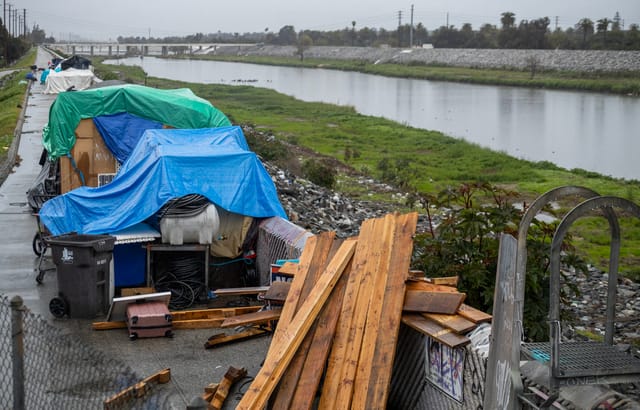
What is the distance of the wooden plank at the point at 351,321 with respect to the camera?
684 cm

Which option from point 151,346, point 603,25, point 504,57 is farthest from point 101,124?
point 603,25

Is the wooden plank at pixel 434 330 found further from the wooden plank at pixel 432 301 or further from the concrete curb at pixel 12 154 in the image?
the concrete curb at pixel 12 154

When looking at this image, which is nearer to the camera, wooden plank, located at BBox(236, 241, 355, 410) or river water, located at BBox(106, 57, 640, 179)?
wooden plank, located at BBox(236, 241, 355, 410)

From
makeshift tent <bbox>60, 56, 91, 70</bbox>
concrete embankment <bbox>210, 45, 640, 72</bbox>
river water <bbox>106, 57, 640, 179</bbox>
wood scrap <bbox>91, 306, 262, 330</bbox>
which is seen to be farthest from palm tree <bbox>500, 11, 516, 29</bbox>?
wood scrap <bbox>91, 306, 262, 330</bbox>

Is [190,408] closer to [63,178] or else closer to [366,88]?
[63,178]

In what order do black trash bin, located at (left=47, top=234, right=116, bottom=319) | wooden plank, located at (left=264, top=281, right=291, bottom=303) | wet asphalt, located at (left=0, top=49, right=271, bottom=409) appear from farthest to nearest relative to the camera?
black trash bin, located at (left=47, top=234, right=116, bottom=319) → wooden plank, located at (left=264, top=281, right=291, bottom=303) → wet asphalt, located at (left=0, top=49, right=271, bottom=409)

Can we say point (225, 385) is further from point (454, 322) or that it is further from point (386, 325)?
point (454, 322)

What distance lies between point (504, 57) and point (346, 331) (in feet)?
358

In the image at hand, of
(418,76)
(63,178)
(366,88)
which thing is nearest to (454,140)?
(63,178)

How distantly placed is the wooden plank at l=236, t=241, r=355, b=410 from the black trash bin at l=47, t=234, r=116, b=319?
367cm

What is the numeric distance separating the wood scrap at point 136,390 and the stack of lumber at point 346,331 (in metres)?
1.23

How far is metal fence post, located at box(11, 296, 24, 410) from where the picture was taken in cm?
458

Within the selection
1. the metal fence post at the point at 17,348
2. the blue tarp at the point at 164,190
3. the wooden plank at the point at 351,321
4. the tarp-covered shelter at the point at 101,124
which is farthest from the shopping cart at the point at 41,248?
the metal fence post at the point at 17,348

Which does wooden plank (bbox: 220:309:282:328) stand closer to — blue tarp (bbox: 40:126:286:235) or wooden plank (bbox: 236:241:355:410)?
wooden plank (bbox: 236:241:355:410)
